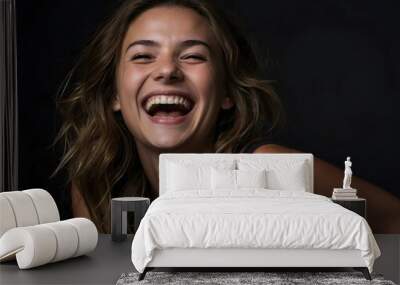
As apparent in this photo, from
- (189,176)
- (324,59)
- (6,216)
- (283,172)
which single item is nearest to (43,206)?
(6,216)

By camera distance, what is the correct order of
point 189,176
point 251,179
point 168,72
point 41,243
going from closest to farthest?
point 41,243, point 251,179, point 189,176, point 168,72

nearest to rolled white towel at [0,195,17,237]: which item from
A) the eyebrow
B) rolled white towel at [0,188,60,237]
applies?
rolled white towel at [0,188,60,237]

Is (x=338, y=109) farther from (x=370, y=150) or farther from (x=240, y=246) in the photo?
(x=240, y=246)

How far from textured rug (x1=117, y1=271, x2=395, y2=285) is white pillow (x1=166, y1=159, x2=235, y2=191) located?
1.37 m

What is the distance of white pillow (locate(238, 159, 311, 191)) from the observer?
228 inches

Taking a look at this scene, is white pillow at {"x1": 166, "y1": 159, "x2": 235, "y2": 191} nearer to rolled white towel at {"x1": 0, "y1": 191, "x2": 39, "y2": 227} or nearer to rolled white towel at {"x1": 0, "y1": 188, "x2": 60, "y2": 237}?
rolled white towel at {"x1": 0, "y1": 188, "x2": 60, "y2": 237}

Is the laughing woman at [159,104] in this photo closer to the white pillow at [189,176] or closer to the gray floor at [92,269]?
the white pillow at [189,176]

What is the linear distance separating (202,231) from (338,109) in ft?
9.28

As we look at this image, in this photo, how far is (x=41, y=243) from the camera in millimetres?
4562

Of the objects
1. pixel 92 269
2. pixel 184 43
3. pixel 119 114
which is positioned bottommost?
pixel 92 269

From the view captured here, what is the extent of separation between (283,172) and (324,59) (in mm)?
1370

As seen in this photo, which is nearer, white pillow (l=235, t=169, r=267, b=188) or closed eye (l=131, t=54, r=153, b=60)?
white pillow (l=235, t=169, r=267, b=188)

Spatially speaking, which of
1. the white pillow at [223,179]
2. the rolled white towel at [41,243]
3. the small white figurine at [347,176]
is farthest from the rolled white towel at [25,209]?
the small white figurine at [347,176]

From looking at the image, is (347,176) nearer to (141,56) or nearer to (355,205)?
(355,205)
